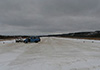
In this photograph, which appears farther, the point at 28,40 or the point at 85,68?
the point at 28,40

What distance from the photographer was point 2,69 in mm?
5406

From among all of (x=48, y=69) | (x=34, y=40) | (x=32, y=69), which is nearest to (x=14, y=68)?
(x=32, y=69)

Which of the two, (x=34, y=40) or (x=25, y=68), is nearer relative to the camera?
(x=25, y=68)

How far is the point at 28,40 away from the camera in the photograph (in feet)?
94.8

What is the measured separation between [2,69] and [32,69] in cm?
154

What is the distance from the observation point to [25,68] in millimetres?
5535

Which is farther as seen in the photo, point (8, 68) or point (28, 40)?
point (28, 40)

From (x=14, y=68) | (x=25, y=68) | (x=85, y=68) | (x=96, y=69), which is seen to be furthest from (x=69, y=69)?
(x=14, y=68)

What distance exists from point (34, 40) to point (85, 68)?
24.2 metres

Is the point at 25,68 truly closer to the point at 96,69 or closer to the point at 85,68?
the point at 85,68

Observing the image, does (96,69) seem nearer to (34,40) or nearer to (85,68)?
(85,68)

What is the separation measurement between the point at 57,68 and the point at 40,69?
88 cm

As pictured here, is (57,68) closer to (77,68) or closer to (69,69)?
(69,69)

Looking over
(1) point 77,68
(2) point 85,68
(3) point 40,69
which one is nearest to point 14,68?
(3) point 40,69
